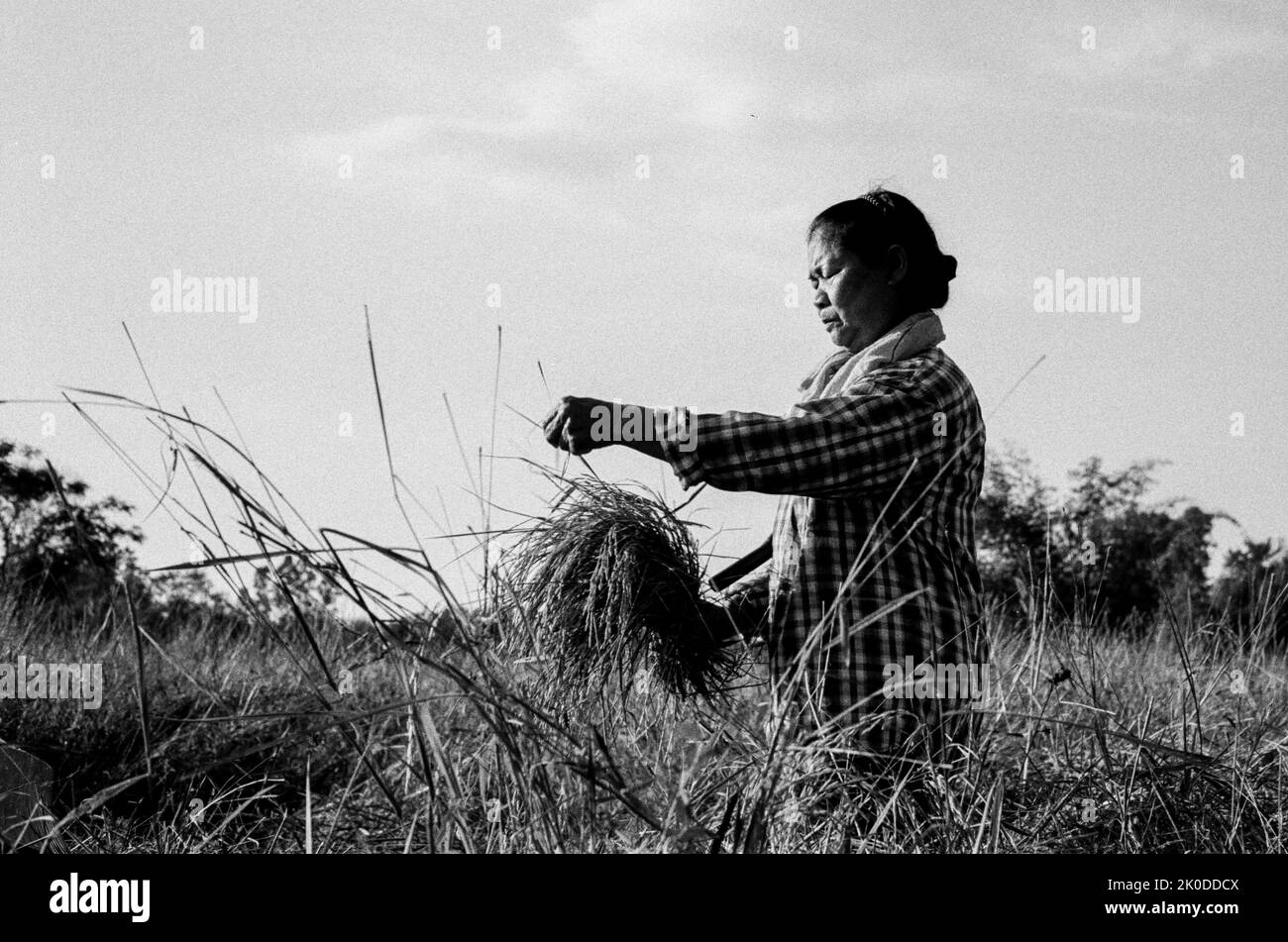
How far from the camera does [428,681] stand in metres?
5.72

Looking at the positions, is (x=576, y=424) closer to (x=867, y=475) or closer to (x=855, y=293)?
(x=867, y=475)

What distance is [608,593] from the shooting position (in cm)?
240

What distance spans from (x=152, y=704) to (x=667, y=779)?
11.7 feet

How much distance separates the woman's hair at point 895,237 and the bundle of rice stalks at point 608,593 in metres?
0.71

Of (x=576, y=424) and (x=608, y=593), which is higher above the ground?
(x=576, y=424)

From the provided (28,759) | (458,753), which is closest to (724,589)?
(458,753)

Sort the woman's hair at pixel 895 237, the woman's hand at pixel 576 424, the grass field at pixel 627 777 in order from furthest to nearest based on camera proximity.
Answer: the woman's hair at pixel 895 237 → the woman's hand at pixel 576 424 → the grass field at pixel 627 777

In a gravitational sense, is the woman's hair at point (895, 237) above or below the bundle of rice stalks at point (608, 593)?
above

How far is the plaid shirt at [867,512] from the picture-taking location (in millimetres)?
2438

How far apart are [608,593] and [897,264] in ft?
3.18

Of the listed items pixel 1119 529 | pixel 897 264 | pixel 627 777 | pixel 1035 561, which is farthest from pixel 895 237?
pixel 1119 529

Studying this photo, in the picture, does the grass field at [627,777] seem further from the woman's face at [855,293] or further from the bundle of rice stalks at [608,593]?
the woman's face at [855,293]

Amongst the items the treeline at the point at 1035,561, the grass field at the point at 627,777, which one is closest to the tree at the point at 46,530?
the treeline at the point at 1035,561
